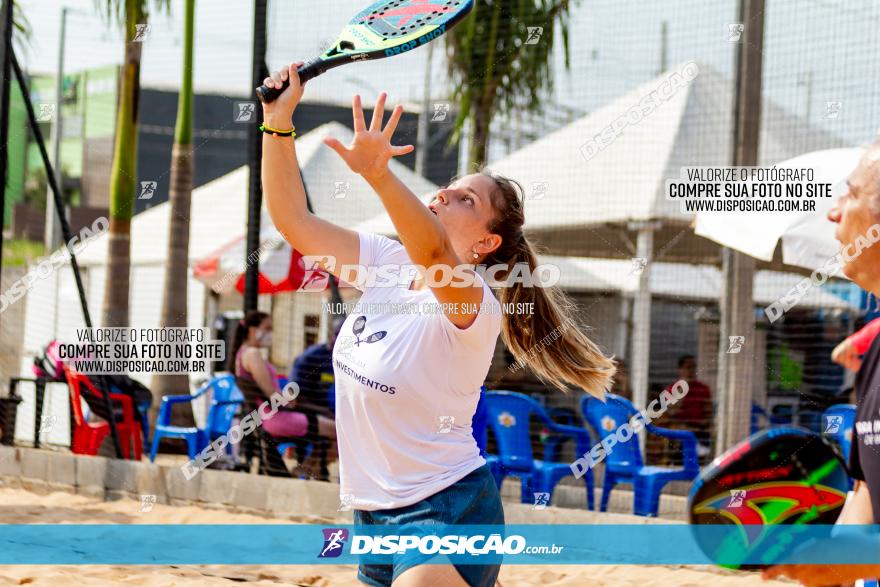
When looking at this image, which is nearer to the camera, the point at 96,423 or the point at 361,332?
the point at 361,332

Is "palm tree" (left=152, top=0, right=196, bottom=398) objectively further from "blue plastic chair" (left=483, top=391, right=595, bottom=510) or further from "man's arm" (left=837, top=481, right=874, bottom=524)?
"man's arm" (left=837, top=481, right=874, bottom=524)

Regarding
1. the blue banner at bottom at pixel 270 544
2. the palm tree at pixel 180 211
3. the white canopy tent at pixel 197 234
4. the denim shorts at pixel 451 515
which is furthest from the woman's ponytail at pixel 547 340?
the palm tree at pixel 180 211

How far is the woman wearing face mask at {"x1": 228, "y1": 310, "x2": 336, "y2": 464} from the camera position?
8133 millimetres

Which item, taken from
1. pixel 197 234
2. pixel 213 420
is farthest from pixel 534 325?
pixel 197 234

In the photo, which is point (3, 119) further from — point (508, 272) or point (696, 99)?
point (508, 272)

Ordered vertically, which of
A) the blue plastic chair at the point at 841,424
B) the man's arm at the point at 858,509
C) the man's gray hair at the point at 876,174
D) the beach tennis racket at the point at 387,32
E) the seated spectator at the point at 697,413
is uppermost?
the beach tennis racket at the point at 387,32

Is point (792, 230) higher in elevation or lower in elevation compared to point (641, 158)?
lower

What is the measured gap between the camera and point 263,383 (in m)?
8.38

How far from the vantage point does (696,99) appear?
875 centimetres

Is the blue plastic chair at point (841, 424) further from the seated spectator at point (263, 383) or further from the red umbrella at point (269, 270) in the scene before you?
the red umbrella at point (269, 270)

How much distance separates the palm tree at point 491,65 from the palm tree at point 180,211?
2.22 metres

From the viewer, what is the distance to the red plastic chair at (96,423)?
884 cm

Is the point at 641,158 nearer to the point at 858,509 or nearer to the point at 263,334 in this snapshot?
the point at 263,334

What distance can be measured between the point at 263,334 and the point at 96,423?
1.71m
